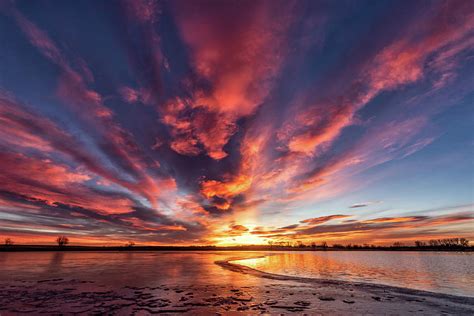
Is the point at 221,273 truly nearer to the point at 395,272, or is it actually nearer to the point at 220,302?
the point at 220,302

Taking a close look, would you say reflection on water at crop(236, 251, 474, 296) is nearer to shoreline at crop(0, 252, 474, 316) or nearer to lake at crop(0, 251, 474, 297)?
lake at crop(0, 251, 474, 297)

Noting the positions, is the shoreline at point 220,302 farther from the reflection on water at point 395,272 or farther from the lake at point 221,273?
the reflection on water at point 395,272

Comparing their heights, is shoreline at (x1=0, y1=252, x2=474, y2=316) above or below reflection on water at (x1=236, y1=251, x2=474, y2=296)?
above

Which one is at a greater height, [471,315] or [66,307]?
[66,307]

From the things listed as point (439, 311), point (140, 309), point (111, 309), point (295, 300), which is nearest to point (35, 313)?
point (111, 309)

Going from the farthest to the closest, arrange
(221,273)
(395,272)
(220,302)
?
(395,272)
(221,273)
(220,302)

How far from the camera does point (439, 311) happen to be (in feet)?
45.8

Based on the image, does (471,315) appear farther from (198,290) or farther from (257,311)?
(198,290)

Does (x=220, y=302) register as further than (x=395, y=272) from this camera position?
No

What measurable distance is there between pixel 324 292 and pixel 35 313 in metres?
18.9

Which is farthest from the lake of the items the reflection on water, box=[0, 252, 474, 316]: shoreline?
box=[0, 252, 474, 316]: shoreline

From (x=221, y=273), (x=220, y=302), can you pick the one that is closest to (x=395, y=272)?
(x=221, y=273)

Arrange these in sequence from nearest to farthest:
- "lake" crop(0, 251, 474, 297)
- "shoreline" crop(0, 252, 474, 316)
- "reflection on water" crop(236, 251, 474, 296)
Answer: "shoreline" crop(0, 252, 474, 316)
"lake" crop(0, 251, 474, 297)
"reflection on water" crop(236, 251, 474, 296)

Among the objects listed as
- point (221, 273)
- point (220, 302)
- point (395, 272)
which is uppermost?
point (220, 302)
